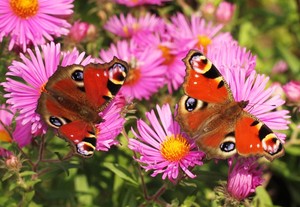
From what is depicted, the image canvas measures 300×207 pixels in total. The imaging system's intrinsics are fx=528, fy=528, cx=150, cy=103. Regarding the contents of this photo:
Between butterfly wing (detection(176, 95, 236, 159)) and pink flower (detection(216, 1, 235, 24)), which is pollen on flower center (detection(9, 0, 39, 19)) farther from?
pink flower (detection(216, 1, 235, 24))

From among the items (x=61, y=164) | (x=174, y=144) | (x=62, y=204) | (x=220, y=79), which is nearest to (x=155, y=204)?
(x=174, y=144)

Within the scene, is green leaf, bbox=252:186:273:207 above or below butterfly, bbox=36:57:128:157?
below

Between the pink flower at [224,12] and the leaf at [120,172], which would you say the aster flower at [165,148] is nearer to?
the leaf at [120,172]

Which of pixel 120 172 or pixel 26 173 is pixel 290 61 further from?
pixel 26 173

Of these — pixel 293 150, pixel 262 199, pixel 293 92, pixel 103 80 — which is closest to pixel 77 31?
pixel 103 80

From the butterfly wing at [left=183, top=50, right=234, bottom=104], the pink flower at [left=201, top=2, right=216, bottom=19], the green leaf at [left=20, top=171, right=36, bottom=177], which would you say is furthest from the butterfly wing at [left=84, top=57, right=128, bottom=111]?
the pink flower at [left=201, top=2, right=216, bottom=19]

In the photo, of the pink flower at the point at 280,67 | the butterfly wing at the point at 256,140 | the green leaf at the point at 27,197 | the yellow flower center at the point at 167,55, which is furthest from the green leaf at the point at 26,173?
the pink flower at the point at 280,67
